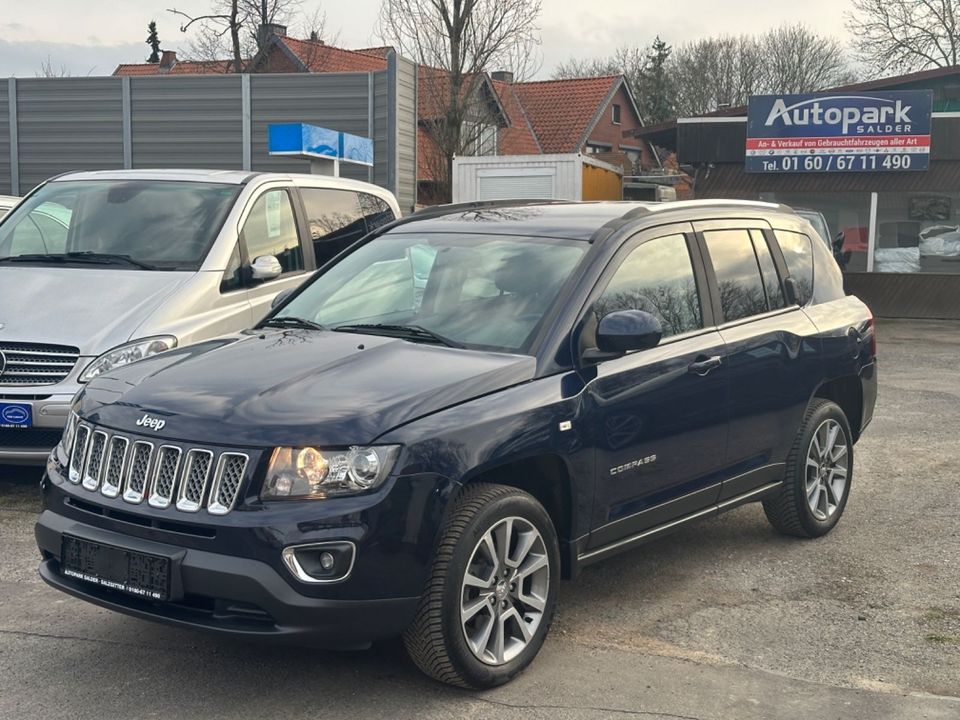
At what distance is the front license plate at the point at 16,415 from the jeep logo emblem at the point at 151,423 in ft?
8.32

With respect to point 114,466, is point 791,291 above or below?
above

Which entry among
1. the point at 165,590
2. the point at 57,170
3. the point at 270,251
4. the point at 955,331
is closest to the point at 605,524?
the point at 165,590

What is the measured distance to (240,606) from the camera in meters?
3.76

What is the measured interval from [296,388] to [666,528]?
73.4 inches

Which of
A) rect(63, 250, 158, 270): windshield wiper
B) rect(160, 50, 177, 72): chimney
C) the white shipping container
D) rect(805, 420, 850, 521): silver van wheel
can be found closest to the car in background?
rect(63, 250, 158, 270): windshield wiper

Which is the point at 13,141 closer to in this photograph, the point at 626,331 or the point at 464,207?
the point at 464,207

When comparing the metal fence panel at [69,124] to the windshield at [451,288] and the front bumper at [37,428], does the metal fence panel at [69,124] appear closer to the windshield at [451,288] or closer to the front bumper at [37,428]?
the front bumper at [37,428]

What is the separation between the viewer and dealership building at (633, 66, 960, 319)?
63.8 ft

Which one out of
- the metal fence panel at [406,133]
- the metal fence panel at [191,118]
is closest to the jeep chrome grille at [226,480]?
the metal fence panel at [406,133]

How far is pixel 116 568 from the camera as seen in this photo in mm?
3908

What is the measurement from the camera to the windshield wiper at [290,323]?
5.07 metres

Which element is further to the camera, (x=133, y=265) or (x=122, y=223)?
(x=122, y=223)

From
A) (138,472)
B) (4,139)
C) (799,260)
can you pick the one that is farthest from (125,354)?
(4,139)

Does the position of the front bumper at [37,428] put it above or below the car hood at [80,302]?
below
